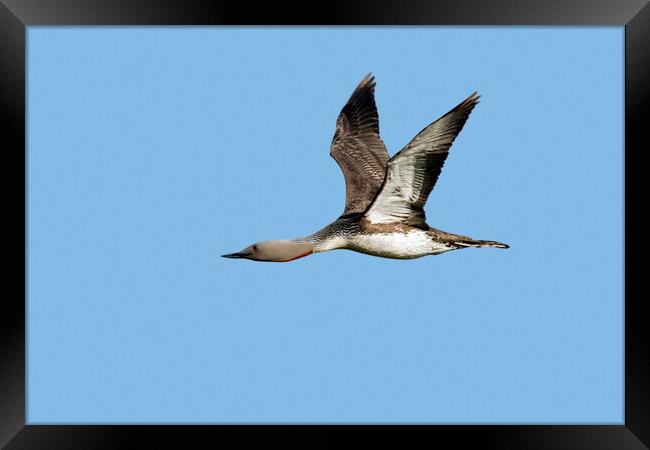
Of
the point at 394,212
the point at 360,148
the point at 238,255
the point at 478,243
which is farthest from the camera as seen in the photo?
the point at 360,148

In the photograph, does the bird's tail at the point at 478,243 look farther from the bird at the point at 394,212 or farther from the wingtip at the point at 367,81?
the wingtip at the point at 367,81

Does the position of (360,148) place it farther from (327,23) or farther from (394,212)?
(327,23)

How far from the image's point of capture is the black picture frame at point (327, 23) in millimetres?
5219

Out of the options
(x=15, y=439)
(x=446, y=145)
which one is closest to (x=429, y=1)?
(x=446, y=145)

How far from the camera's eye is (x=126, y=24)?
18.0ft

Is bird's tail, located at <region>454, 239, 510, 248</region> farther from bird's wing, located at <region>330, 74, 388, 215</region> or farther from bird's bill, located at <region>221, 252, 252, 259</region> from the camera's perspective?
bird's bill, located at <region>221, 252, 252, 259</region>

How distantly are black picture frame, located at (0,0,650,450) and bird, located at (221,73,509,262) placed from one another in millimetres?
821

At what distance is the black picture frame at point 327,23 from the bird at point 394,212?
0.82 meters

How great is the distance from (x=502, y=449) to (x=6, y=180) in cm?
346

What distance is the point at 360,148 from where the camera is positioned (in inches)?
256

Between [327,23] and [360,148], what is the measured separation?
136 cm

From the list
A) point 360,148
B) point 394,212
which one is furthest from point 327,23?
point 360,148

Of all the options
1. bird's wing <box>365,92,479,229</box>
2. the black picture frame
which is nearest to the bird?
bird's wing <box>365,92,479,229</box>

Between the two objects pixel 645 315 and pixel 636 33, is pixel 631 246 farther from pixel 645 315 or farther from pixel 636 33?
pixel 636 33
